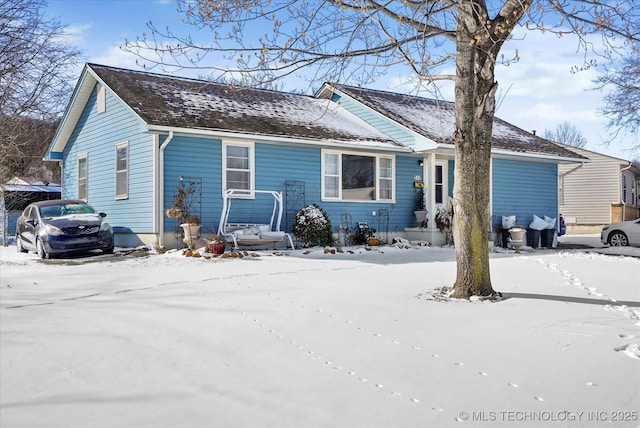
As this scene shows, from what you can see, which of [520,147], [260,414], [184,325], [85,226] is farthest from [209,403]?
[520,147]

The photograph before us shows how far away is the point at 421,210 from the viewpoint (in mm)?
17703

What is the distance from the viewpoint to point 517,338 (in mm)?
5344

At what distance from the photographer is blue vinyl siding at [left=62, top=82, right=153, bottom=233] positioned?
14258 mm

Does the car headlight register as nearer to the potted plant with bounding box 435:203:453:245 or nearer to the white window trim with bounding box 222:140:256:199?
the white window trim with bounding box 222:140:256:199

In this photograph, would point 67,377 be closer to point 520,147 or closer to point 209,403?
point 209,403

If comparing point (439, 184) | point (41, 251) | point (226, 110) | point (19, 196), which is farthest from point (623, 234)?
point (19, 196)

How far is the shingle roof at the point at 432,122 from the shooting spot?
17.9 meters

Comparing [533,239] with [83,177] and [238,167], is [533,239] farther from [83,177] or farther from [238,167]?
[83,177]

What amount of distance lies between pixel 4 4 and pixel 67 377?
73.7 feet

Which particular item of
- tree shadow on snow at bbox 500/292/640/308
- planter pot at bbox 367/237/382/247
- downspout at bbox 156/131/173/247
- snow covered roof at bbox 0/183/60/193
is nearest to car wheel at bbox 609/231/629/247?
planter pot at bbox 367/237/382/247

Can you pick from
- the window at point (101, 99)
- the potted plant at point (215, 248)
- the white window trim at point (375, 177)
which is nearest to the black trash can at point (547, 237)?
the white window trim at point (375, 177)

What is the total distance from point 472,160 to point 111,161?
11766mm

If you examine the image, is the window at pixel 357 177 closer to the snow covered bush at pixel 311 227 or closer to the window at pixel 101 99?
the snow covered bush at pixel 311 227

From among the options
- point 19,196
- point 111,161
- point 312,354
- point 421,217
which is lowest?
point 312,354
